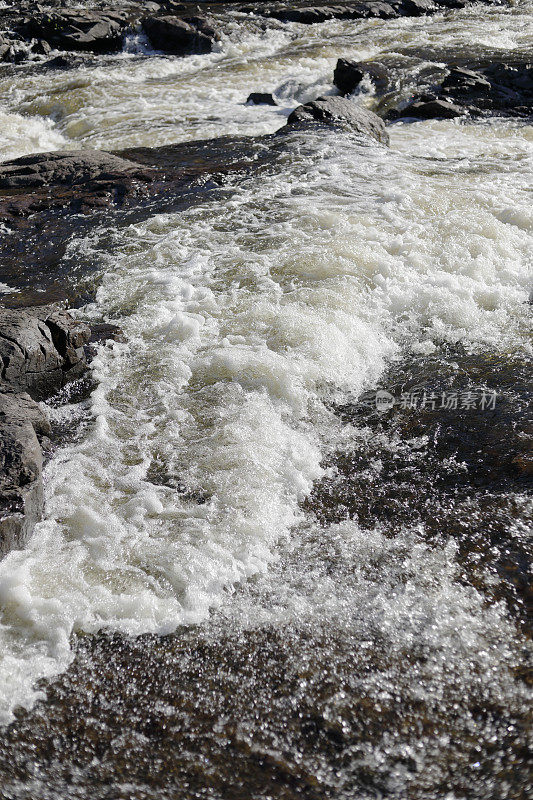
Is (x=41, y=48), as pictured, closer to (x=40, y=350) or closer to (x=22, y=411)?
(x=40, y=350)

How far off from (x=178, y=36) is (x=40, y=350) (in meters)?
13.5

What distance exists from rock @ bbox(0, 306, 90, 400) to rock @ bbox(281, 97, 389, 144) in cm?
586

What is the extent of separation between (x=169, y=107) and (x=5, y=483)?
981 centimetres

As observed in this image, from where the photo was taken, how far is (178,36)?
597 inches

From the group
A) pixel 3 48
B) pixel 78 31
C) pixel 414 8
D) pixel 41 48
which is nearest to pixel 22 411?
pixel 3 48

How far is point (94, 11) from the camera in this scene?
54.8ft

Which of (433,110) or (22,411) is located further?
(433,110)

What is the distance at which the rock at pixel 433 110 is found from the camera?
10781mm

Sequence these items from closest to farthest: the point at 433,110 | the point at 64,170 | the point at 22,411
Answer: the point at 22,411 → the point at 64,170 → the point at 433,110

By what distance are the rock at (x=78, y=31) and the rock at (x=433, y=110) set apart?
8.25 metres

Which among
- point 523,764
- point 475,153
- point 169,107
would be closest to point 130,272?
point 523,764

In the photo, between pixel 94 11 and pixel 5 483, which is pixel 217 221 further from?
pixel 94 11

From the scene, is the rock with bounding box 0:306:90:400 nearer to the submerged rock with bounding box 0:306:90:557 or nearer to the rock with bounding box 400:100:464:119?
the submerged rock with bounding box 0:306:90:557

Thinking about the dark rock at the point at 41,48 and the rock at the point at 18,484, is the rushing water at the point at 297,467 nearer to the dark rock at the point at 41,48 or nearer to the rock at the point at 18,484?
the rock at the point at 18,484
